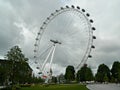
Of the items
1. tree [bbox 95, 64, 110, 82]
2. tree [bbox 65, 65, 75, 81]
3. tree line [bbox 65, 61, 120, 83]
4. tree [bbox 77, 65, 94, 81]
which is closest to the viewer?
tree line [bbox 65, 61, 120, 83]

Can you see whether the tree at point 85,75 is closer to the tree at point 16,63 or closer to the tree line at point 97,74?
the tree line at point 97,74

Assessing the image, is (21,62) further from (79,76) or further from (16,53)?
(79,76)

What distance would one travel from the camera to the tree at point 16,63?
74.1 meters

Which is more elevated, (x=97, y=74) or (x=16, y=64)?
(x=97, y=74)

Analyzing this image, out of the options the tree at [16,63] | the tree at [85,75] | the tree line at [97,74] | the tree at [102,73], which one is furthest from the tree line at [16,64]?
the tree at [102,73]

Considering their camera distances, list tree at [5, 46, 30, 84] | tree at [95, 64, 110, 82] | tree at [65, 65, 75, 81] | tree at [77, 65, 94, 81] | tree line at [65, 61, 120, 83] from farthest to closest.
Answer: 1. tree at [77, 65, 94, 81]
2. tree at [95, 64, 110, 82]
3. tree at [65, 65, 75, 81]
4. tree line at [65, 61, 120, 83]
5. tree at [5, 46, 30, 84]

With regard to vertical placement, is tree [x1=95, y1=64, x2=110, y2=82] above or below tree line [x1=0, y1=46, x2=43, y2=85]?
above

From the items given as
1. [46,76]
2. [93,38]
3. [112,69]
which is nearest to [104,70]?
[112,69]

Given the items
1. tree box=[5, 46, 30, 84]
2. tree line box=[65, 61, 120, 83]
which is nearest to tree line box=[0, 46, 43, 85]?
tree box=[5, 46, 30, 84]

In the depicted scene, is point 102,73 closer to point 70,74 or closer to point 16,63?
point 70,74

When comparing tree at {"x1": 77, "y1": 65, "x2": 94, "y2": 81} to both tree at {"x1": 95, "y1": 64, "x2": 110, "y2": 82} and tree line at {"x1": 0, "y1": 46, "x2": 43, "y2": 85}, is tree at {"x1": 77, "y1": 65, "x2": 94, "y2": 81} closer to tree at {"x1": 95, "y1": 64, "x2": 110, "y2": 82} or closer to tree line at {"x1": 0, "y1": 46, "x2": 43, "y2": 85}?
tree at {"x1": 95, "y1": 64, "x2": 110, "y2": 82}

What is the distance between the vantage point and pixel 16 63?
245ft

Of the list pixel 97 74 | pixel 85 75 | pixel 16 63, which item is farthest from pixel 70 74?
pixel 16 63

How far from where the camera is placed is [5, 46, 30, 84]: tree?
7406 cm
